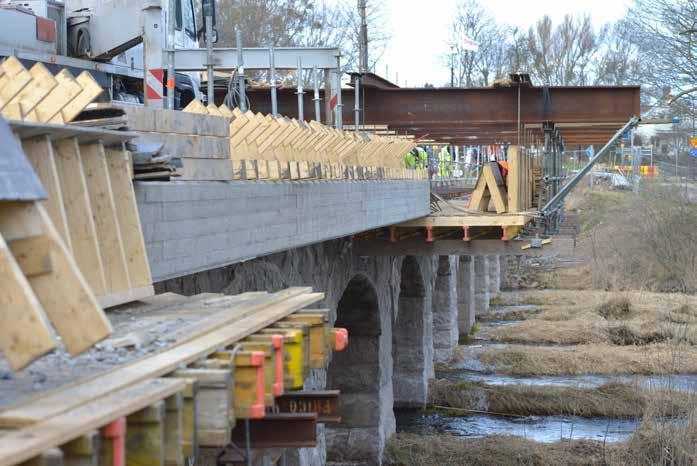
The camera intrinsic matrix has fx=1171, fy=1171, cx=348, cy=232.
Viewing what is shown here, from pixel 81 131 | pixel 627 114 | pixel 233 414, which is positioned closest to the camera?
pixel 233 414

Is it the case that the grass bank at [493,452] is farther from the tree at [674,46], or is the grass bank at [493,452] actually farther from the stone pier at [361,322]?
the tree at [674,46]

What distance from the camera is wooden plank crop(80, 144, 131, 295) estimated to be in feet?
16.1

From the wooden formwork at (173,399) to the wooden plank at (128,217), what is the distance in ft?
1.06

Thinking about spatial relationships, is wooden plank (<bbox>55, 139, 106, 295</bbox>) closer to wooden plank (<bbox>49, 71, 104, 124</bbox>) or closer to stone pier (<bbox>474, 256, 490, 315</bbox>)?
wooden plank (<bbox>49, 71, 104, 124</bbox>)

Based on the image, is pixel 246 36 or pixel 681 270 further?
pixel 246 36

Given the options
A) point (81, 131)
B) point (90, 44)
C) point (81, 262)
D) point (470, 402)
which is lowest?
point (470, 402)

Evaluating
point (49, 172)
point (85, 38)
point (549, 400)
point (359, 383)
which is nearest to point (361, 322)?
point (359, 383)

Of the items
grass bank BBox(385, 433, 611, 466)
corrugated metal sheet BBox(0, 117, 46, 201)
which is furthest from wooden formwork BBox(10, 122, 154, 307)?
grass bank BBox(385, 433, 611, 466)

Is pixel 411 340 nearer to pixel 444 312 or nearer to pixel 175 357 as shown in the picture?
pixel 444 312

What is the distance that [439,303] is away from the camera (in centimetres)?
3114

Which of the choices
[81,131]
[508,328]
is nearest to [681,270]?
[508,328]

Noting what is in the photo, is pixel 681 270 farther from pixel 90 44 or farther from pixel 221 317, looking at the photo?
pixel 221 317

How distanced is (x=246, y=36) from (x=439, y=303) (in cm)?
1627

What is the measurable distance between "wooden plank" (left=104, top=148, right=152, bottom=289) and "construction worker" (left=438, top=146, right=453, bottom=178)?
2908 centimetres
